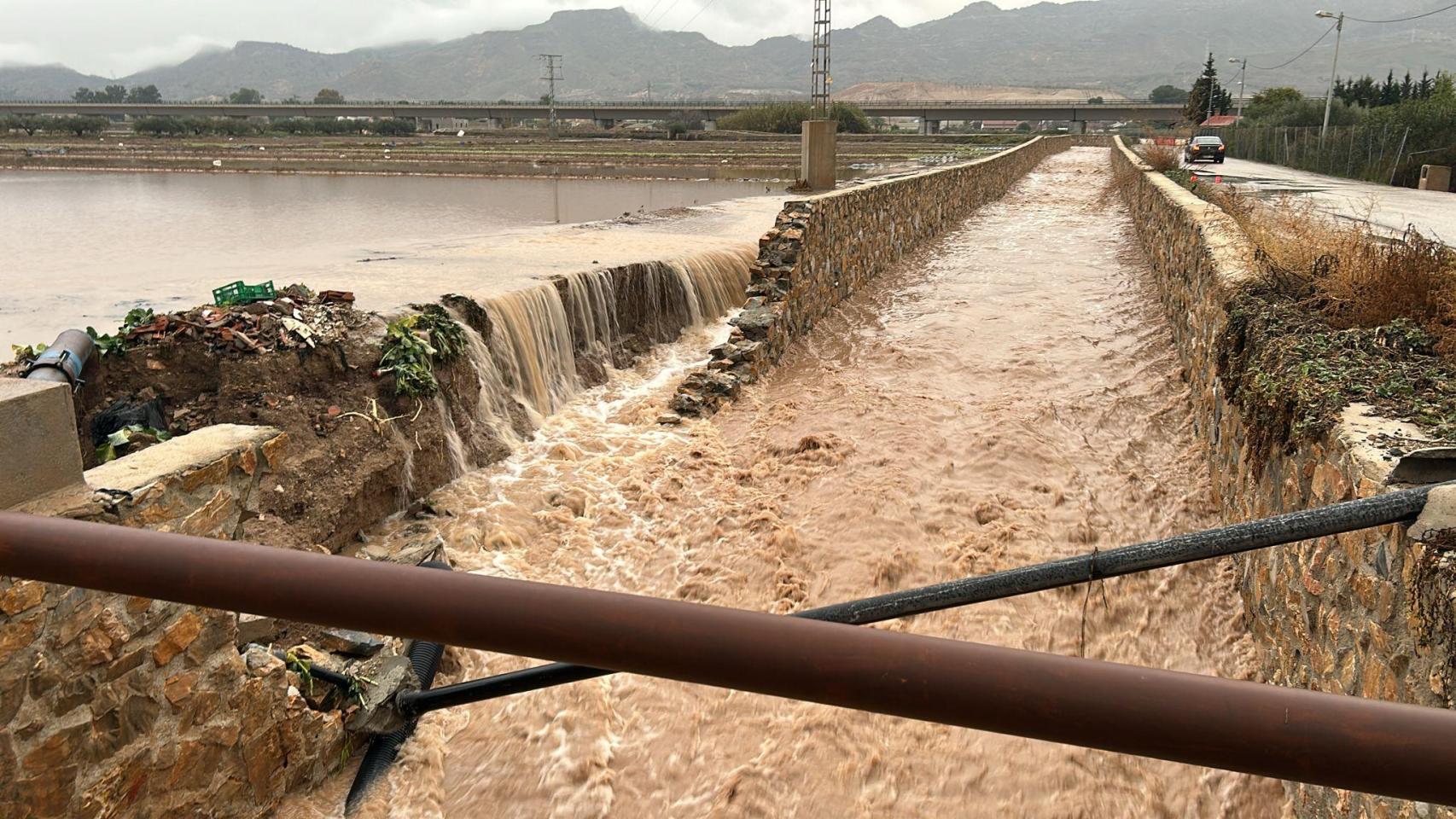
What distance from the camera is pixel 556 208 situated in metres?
29.1

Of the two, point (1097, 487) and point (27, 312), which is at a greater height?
point (27, 312)

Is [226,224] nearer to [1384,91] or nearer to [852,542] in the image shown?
[852,542]

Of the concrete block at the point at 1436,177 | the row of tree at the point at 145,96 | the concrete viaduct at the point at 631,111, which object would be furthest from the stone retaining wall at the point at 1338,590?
the row of tree at the point at 145,96

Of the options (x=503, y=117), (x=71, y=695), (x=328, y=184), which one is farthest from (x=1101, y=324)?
(x=503, y=117)

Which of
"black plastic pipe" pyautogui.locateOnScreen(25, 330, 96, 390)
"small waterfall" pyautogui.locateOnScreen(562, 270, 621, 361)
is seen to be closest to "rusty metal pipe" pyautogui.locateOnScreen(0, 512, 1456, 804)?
"black plastic pipe" pyautogui.locateOnScreen(25, 330, 96, 390)

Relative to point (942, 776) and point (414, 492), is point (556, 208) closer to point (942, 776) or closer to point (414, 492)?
point (414, 492)

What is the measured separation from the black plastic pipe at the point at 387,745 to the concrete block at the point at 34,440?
5.58ft

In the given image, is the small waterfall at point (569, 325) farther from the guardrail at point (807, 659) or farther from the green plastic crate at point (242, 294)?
the guardrail at point (807, 659)

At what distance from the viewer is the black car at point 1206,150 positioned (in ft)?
122

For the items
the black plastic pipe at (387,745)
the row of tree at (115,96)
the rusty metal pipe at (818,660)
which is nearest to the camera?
the rusty metal pipe at (818,660)

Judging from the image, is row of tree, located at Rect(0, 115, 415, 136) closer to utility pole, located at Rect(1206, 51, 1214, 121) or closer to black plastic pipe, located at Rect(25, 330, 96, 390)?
utility pole, located at Rect(1206, 51, 1214, 121)

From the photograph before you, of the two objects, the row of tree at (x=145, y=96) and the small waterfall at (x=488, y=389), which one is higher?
the row of tree at (x=145, y=96)

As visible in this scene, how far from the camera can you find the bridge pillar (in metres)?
30.2

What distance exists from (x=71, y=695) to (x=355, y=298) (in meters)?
7.50
